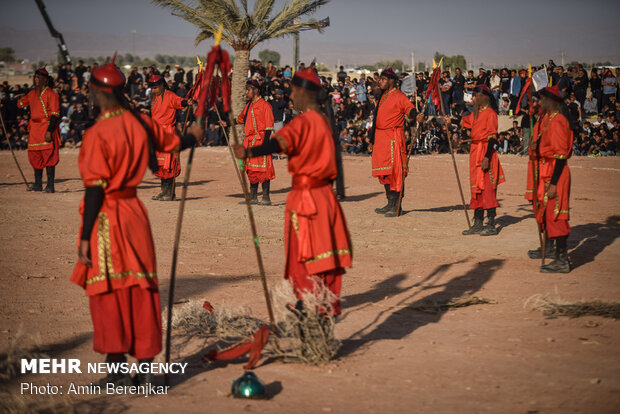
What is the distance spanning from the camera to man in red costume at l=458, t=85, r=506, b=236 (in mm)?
10680

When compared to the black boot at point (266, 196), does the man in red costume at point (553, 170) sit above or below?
above

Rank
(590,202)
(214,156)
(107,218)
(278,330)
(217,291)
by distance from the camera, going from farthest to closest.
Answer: (214,156) → (590,202) → (217,291) → (278,330) → (107,218)

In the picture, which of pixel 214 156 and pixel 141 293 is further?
pixel 214 156

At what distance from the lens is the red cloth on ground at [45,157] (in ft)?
47.2

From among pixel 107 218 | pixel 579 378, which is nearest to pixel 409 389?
pixel 579 378

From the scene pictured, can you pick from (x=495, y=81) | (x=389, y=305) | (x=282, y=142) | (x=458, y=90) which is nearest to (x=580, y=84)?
(x=458, y=90)

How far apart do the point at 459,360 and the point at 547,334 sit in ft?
3.59

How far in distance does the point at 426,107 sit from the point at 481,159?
13786 mm

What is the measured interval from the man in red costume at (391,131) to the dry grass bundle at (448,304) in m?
5.15

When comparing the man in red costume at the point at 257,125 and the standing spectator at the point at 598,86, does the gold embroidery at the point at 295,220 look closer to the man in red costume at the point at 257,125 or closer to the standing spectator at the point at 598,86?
the man in red costume at the point at 257,125

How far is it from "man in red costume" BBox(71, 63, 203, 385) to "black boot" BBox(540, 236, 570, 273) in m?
5.34

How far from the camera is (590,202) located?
48.2 ft

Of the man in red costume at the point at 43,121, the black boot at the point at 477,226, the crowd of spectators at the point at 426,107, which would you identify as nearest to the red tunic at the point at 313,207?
the black boot at the point at 477,226

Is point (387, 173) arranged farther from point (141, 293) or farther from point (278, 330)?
point (141, 293)
